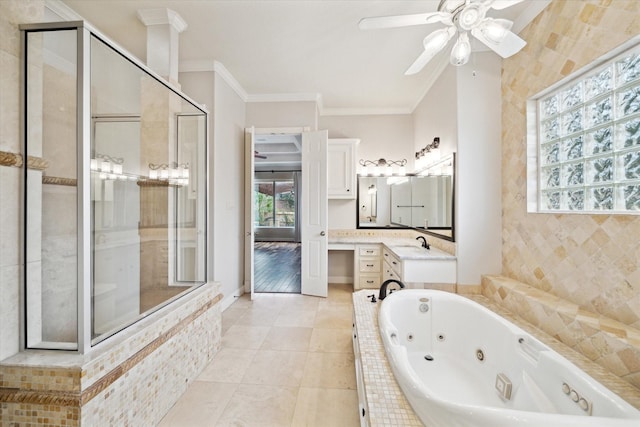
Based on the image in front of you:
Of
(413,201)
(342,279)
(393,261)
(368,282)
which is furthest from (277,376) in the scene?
(413,201)

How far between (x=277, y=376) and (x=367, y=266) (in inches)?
83.4

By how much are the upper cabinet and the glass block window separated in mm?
2266

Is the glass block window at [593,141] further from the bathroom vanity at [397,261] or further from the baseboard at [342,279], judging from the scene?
the baseboard at [342,279]

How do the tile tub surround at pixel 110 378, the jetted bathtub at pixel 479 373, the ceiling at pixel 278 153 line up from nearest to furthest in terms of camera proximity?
the jetted bathtub at pixel 479 373 → the tile tub surround at pixel 110 378 → the ceiling at pixel 278 153

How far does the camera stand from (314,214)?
3.64 m

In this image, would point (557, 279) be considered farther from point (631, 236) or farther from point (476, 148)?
point (476, 148)

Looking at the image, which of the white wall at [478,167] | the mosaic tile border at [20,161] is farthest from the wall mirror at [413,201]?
the mosaic tile border at [20,161]

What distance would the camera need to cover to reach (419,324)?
6.83 feet

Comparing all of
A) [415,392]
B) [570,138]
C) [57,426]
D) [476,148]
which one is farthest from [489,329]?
[57,426]

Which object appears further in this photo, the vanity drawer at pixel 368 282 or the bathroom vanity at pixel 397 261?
the vanity drawer at pixel 368 282

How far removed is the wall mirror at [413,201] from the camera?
281 cm

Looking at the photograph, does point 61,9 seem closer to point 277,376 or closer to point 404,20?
point 404,20

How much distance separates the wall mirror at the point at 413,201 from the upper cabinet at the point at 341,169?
27cm

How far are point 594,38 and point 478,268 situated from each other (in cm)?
181
